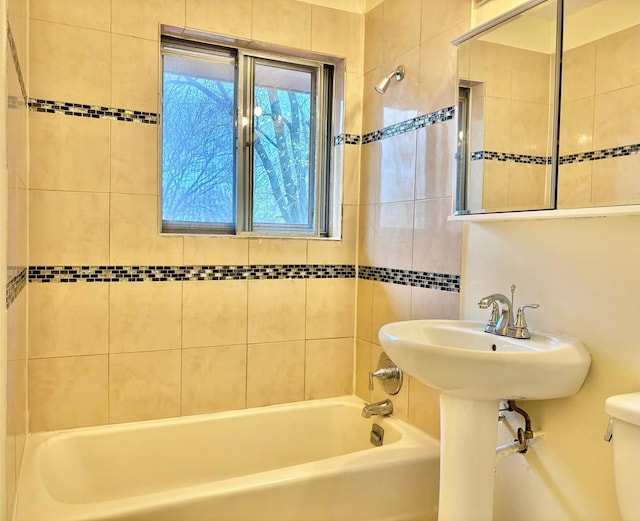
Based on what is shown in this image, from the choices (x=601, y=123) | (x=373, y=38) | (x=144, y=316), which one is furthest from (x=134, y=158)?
(x=601, y=123)

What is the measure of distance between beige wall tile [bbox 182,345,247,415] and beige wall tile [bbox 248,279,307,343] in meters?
0.12

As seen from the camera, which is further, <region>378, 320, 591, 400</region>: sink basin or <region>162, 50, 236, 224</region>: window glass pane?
<region>162, 50, 236, 224</region>: window glass pane

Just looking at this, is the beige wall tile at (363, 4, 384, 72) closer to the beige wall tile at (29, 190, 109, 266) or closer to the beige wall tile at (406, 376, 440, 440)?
the beige wall tile at (29, 190, 109, 266)

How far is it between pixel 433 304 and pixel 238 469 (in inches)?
45.0

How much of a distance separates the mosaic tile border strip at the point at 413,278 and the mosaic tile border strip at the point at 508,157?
1.51 feet

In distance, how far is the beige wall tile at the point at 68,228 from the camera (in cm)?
206

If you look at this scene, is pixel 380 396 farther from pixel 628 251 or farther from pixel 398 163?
pixel 628 251

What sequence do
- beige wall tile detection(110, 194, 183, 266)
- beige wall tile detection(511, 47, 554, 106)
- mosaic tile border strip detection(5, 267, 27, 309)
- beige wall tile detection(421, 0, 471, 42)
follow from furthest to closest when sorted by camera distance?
beige wall tile detection(110, 194, 183, 266), beige wall tile detection(421, 0, 471, 42), beige wall tile detection(511, 47, 554, 106), mosaic tile border strip detection(5, 267, 27, 309)

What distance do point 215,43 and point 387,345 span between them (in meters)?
1.70

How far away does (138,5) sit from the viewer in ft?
7.13

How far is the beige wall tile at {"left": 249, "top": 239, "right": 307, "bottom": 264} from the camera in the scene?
96.0 inches

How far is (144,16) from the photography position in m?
2.19

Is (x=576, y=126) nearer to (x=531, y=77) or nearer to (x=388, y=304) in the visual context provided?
(x=531, y=77)

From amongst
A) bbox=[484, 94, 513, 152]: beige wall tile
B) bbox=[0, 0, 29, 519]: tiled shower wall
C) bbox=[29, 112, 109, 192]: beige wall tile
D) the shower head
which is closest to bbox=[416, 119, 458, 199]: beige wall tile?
bbox=[484, 94, 513, 152]: beige wall tile
